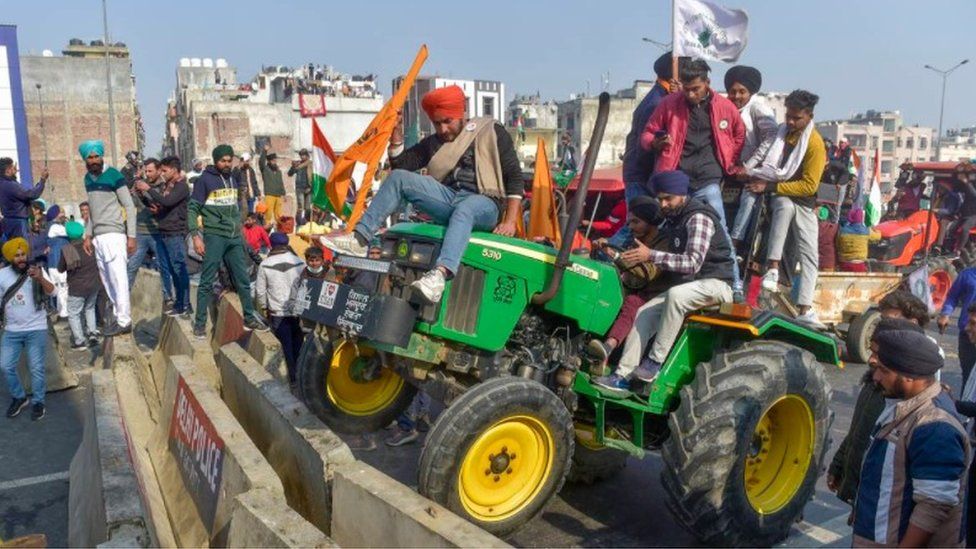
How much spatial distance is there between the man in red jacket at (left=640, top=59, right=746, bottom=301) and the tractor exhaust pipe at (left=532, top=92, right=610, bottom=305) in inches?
81.5

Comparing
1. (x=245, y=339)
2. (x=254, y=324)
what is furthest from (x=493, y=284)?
(x=245, y=339)

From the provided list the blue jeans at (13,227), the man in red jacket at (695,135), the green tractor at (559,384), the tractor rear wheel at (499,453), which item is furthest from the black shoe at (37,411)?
the man in red jacket at (695,135)

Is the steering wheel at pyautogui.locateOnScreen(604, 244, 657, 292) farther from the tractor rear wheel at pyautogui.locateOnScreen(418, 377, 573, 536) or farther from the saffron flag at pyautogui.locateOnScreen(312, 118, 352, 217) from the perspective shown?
the saffron flag at pyautogui.locateOnScreen(312, 118, 352, 217)

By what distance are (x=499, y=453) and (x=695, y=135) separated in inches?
142

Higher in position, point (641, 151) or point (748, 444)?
point (641, 151)

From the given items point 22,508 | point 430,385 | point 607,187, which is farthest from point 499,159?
point 22,508

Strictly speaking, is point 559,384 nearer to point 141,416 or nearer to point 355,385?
point 355,385

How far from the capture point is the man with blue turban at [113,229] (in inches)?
320

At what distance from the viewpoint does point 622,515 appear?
5.59 metres

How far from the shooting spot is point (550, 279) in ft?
16.0

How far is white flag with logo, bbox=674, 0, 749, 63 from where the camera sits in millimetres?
7922

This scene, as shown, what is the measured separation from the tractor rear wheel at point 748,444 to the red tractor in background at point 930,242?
7466mm

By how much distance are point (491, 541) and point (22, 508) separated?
187 inches

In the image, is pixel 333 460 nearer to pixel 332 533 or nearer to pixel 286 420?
pixel 332 533
